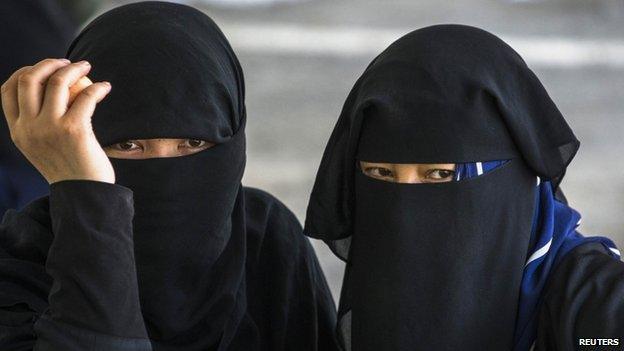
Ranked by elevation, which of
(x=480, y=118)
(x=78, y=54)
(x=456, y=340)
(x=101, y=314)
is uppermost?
(x=78, y=54)

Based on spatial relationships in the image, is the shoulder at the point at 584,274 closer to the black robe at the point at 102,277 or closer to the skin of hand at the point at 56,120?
the black robe at the point at 102,277

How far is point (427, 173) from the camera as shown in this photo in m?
2.41

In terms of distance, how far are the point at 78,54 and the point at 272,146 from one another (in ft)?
14.8

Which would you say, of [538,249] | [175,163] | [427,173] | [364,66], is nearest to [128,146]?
[175,163]

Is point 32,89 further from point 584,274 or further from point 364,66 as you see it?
point 364,66

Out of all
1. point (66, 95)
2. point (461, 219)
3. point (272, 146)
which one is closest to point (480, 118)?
point (461, 219)

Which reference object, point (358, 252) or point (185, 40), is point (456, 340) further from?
point (185, 40)

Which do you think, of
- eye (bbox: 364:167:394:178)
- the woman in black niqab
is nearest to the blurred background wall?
the woman in black niqab

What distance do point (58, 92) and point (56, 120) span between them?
0.17 ft

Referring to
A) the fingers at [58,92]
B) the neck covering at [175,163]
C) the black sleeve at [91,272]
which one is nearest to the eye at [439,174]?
the neck covering at [175,163]

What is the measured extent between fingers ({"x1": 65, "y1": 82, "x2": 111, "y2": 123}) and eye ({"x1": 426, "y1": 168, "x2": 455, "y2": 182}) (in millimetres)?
730

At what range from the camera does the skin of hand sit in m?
2.08

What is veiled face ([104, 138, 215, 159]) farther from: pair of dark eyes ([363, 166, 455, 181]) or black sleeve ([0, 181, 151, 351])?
pair of dark eyes ([363, 166, 455, 181])

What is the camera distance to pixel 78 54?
2518 millimetres
